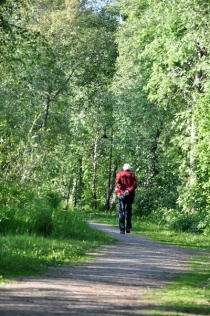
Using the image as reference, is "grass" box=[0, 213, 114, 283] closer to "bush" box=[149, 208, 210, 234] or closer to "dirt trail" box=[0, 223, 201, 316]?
"dirt trail" box=[0, 223, 201, 316]

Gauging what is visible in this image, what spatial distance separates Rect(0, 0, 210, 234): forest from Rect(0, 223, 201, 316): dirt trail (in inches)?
181

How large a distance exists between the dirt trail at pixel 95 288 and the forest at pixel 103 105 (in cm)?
460

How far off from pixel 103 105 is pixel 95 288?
1760 inches

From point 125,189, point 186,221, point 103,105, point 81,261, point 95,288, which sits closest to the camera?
point 95,288

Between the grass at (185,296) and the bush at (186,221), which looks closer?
the grass at (185,296)

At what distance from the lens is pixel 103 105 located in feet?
175

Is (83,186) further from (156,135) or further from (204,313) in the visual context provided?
(204,313)

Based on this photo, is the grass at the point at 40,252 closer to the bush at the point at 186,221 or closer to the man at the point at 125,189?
the man at the point at 125,189

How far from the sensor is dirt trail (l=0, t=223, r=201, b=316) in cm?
725

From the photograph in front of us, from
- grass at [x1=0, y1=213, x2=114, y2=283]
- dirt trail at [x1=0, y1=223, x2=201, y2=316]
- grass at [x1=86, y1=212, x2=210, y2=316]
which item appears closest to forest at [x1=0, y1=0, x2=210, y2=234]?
grass at [x1=0, y1=213, x2=114, y2=283]

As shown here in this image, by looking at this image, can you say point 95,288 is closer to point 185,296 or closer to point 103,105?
point 185,296

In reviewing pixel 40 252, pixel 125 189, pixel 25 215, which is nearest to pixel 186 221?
pixel 125 189

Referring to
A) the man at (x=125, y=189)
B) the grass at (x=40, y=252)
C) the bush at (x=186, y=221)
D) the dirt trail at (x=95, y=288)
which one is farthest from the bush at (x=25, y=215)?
the bush at (x=186, y=221)

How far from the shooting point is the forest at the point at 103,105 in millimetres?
18094
